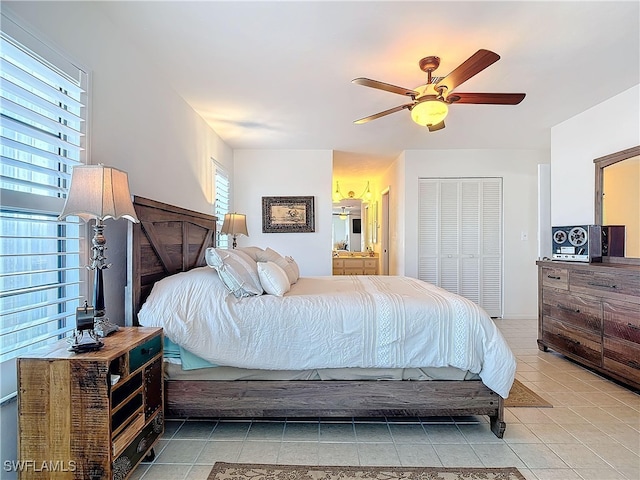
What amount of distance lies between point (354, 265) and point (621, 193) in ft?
13.2

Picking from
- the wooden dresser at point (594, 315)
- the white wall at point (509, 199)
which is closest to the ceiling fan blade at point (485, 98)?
the wooden dresser at point (594, 315)

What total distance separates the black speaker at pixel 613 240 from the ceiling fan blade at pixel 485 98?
179 cm

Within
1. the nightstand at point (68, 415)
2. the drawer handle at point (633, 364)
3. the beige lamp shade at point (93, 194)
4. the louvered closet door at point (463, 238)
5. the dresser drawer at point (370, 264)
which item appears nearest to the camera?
the nightstand at point (68, 415)

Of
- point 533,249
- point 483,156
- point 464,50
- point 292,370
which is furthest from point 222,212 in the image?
point 533,249

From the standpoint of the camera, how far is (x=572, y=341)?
10.4 feet

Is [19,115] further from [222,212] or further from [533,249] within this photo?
[533,249]

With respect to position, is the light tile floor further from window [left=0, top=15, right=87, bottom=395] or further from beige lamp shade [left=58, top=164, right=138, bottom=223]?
beige lamp shade [left=58, top=164, right=138, bottom=223]

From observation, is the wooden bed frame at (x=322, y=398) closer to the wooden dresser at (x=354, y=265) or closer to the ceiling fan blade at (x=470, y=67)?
the ceiling fan blade at (x=470, y=67)

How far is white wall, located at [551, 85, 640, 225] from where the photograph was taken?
9.93 ft

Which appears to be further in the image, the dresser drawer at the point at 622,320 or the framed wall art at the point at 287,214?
the framed wall art at the point at 287,214

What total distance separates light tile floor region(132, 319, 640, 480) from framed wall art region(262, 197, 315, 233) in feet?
10.1

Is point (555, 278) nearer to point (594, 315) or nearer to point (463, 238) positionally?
point (594, 315)

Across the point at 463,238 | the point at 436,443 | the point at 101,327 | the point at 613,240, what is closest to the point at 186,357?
the point at 101,327

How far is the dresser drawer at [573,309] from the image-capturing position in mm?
2907
